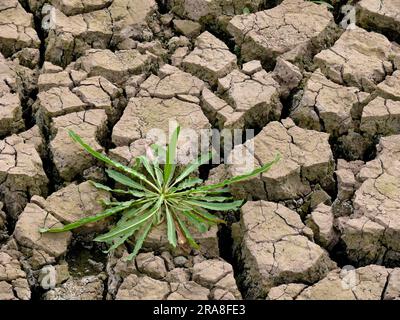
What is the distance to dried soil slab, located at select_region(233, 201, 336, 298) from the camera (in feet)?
11.3

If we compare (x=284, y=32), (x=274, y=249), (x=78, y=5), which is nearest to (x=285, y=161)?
(x=274, y=249)

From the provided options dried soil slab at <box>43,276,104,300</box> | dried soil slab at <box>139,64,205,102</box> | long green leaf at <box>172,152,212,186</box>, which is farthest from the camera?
dried soil slab at <box>139,64,205,102</box>

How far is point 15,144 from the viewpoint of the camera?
3861 millimetres

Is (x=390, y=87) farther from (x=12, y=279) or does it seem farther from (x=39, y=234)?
(x=12, y=279)

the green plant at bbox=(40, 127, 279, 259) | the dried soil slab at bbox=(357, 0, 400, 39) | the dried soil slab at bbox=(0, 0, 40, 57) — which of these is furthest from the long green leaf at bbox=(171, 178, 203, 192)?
the dried soil slab at bbox=(357, 0, 400, 39)

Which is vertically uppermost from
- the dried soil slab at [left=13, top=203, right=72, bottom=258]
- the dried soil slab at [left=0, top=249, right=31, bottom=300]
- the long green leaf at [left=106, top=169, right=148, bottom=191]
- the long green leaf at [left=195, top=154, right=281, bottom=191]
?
the long green leaf at [left=195, top=154, right=281, bottom=191]

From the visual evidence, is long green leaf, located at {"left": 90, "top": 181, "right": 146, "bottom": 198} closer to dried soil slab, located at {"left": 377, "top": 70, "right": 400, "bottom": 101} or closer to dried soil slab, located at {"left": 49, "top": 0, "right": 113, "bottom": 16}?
dried soil slab, located at {"left": 49, "top": 0, "right": 113, "bottom": 16}

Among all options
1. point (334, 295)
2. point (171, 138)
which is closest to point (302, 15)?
point (171, 138)

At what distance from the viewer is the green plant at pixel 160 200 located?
354cm

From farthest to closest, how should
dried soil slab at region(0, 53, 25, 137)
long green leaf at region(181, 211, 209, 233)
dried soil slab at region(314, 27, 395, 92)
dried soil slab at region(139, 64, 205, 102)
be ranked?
1. dried soil slab at region(314, 27, 395, 92)
2. dried soil slab at region(139, 64, 205, 102)
3. dried soil slab at region(0, 53, 25, 137)
4. long green leaf at region(181, 211, 209, 233)

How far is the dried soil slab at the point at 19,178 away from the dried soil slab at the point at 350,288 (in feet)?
4.28

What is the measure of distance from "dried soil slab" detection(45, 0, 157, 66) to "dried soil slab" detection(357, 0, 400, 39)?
129cm

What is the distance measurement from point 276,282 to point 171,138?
0.94 meters

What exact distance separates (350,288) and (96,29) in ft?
6.99
